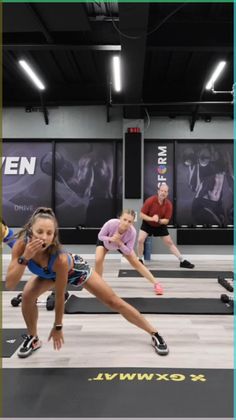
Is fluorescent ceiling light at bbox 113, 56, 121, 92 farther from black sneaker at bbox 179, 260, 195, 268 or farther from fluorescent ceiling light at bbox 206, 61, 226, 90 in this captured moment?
black sneaker at bbox 179, 260, 195, 268

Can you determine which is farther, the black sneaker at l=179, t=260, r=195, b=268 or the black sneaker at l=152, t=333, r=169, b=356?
the black sneaker at l=179, t=260, r=195, b=268

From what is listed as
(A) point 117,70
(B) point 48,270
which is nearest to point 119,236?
(B) point 48,270

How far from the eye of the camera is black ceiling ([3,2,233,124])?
154 inches

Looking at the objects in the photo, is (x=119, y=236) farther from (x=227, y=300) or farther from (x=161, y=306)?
(x=227, y=300)

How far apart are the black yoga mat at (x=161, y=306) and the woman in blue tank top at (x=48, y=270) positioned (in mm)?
1177

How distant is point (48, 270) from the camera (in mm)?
2338

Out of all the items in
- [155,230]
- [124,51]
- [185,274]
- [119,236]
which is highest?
[124,51]

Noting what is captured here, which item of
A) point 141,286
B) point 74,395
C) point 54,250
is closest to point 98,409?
point 74,395

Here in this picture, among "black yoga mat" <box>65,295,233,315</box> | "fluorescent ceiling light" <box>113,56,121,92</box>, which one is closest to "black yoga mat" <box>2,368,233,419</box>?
"black yoga mat" <box>65,295,233,315</box>

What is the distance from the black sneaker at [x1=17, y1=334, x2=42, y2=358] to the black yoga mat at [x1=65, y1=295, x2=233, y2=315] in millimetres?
979

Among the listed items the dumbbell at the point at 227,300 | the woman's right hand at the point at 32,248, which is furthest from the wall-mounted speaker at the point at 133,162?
the woman's right hand at the point at 32,248

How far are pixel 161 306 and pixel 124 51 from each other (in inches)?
119

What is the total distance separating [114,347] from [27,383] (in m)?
0.81

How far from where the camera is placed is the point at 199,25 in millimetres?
4680
